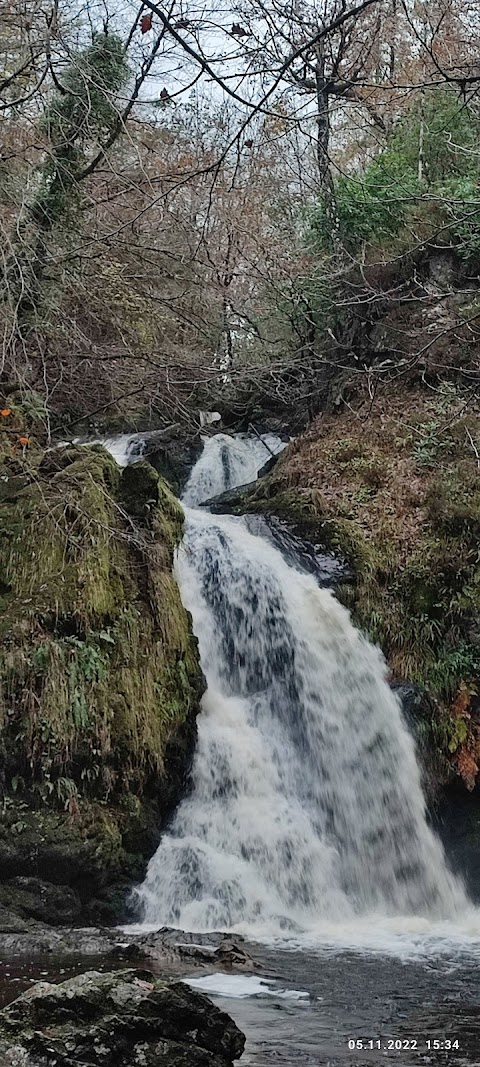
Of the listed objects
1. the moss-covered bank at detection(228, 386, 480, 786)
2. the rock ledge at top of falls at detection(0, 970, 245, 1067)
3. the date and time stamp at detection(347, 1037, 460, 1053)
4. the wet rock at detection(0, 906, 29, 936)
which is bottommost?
the wet rock at detection(0, 906, 29, 936)

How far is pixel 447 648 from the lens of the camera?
767 cm

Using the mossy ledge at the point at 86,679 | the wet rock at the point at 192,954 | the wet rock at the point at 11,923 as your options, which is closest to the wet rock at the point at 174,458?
the mossy ledge at the point at 86,679

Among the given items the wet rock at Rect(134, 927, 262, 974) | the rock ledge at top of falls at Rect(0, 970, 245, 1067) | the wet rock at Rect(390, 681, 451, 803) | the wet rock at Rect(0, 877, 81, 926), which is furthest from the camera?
the wet rock at Rect(390, 681, 451, 803)

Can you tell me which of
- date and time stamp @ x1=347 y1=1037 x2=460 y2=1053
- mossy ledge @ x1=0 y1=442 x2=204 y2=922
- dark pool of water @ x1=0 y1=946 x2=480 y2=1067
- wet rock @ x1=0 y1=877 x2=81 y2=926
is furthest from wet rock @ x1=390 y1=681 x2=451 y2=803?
date and time stamp @ x1=347 y1=1037 x2=460 y2=1053

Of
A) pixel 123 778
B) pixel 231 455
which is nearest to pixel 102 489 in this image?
pixel 123 778

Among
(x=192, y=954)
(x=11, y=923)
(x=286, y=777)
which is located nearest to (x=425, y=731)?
(x=286, y=777)

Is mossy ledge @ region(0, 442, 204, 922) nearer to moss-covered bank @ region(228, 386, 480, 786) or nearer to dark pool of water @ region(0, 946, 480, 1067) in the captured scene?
dark pool of water @ region(0, 946, 480, 1067)

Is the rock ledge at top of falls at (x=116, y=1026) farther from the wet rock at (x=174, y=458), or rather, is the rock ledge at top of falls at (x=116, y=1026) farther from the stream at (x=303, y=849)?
the wet rock at (x=174, y=458)

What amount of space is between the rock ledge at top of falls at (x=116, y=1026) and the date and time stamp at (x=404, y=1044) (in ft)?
2.08

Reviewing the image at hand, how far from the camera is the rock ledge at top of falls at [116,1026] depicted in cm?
228

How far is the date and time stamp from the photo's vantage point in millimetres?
2986

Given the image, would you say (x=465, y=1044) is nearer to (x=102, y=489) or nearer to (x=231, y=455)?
(x=102, y=489)

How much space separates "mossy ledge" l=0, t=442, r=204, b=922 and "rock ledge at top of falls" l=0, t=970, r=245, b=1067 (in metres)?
2.74

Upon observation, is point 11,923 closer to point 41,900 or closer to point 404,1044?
point 41,900
